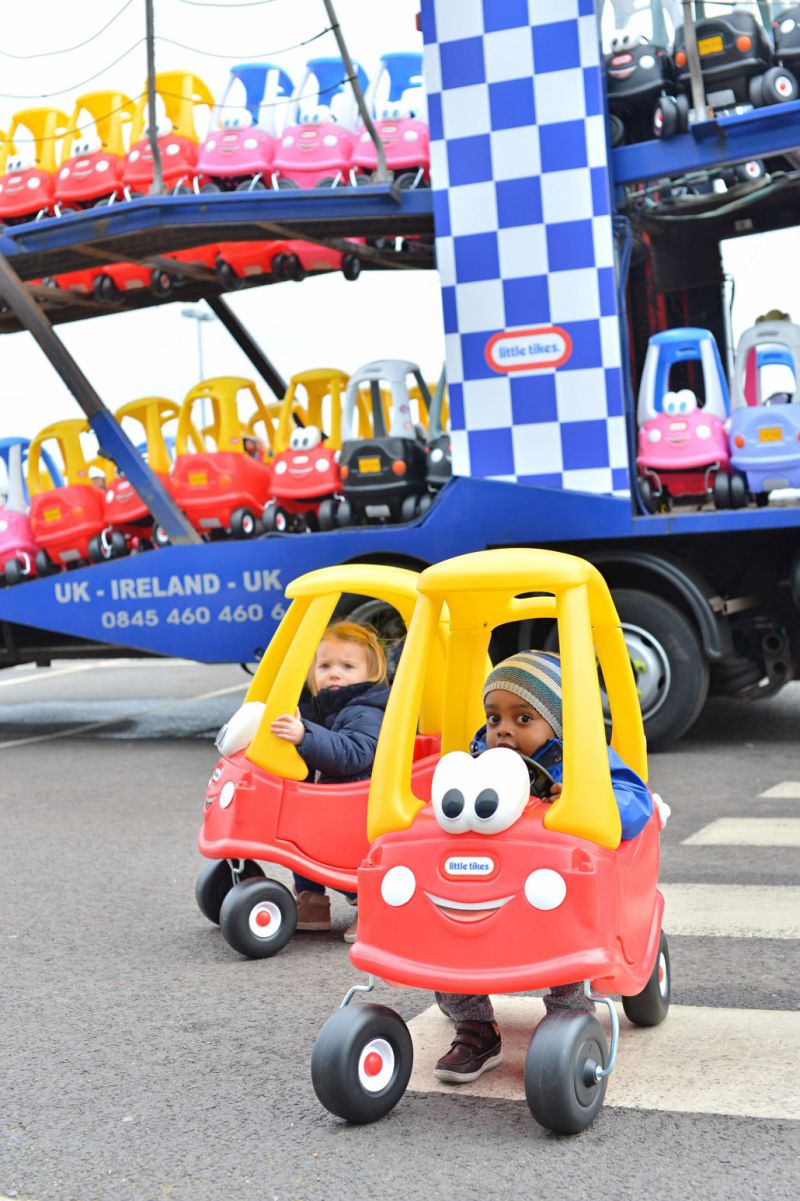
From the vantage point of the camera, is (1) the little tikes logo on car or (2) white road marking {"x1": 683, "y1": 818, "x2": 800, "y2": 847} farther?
(2) white road marking {"x1": 683, "y1": 818, "x2": 800, "y2": 847}

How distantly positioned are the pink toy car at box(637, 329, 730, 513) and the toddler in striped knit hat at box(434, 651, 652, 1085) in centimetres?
453

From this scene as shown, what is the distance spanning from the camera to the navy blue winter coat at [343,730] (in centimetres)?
418

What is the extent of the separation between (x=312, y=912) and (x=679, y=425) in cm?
387

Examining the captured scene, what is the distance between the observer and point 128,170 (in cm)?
881

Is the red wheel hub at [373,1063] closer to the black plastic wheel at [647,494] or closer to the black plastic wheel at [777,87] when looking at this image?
the black plastic wheel at [647,494]

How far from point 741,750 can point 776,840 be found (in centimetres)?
235

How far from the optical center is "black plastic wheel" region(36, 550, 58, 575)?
30.8 ft

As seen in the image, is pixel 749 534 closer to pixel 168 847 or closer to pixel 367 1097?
pixel 168 847

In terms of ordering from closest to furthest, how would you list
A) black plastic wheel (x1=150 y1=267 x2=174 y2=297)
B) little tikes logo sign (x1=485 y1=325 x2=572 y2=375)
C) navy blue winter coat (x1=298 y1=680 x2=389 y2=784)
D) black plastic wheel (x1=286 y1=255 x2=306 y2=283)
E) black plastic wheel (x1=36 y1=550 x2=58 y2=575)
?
navy blue winter coat (x1=298 y1=680 x2=389 y2=784) < little tikes logo sign (x1=485 y1=325 x2=572 y2=375) < black plastic wheel (x1=286 y1=255 x2=306 y2=283) < black plastic wheel (x1=36 y1=550 x2=58 y2=575) < black plastic wheel (x1=150 y1=267 x2=174 y2=297)

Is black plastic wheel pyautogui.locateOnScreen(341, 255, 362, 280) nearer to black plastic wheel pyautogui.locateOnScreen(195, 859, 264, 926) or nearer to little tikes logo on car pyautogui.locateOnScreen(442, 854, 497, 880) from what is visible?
black plastic wheel pyautogui.locateOnScreen(195, 859, 264, 926)

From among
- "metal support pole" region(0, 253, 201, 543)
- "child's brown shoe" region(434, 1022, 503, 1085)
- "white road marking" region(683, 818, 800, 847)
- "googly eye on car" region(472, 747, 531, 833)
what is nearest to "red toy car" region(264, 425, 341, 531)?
"metal support pole" region(0, 253, 201, 543)

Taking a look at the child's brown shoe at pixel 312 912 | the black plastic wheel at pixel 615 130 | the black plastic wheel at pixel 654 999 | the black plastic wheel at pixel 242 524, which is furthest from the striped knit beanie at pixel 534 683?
the black plastic wheel at pixel 242 524

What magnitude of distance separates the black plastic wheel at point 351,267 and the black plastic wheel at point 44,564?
2611 millimetres

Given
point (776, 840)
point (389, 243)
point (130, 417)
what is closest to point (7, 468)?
point (130, 417)
